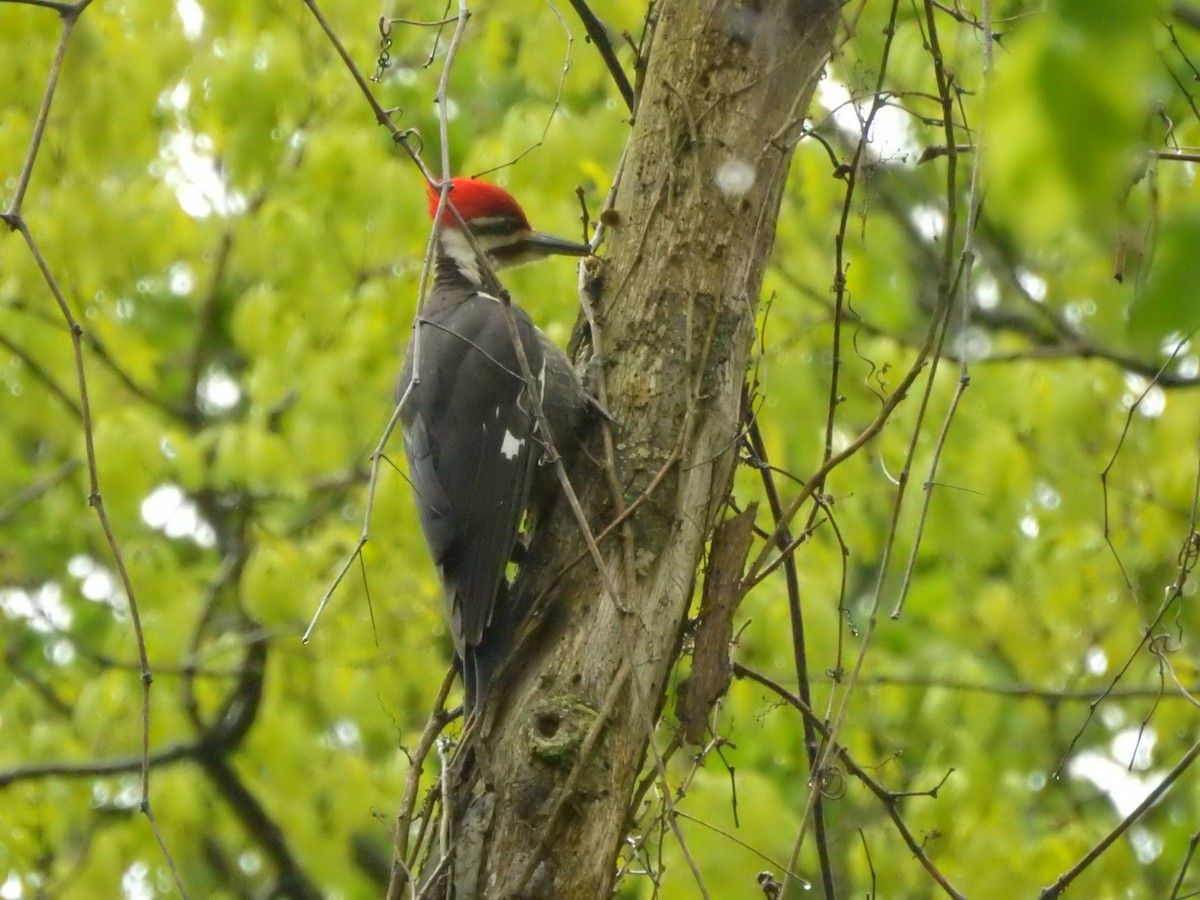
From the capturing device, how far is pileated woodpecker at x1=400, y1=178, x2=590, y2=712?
92.6 inches

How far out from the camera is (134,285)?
5.55 meters

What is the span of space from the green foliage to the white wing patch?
1195 mm

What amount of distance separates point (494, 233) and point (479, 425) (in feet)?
2.43

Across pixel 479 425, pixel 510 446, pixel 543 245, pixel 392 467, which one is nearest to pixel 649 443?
pixel 510 446

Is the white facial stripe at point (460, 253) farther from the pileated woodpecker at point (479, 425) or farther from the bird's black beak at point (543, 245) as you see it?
the bird's black beak at point (543, 245)

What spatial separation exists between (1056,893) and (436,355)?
1661 millimetres

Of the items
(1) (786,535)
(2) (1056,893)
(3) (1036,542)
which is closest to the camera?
(2) (1056,893)

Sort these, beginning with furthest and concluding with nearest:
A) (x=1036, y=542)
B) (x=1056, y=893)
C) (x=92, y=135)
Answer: (x=1036, y=542) < (x=92, y=135) < (x=1056, y=893)

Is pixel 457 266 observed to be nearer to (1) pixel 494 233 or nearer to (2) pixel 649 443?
(1) pixel 494 233

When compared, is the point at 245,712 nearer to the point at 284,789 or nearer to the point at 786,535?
the point at 284,789

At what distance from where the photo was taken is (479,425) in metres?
2.85

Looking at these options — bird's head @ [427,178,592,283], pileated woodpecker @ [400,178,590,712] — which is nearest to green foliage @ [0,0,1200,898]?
bird's head @ [427,178,592,283]

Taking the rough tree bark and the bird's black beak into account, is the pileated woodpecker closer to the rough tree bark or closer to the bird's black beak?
the bird's black beak

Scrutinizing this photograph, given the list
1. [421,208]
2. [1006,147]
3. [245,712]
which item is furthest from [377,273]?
[1006,147]
